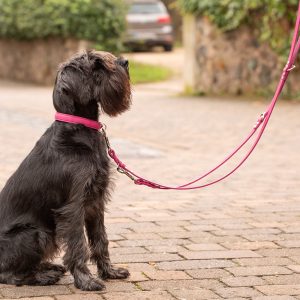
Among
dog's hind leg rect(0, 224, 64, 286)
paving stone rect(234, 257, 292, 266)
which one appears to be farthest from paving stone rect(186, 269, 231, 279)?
dog's hind leg rect(0, 224, 64, 286)

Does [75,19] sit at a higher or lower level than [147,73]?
higher

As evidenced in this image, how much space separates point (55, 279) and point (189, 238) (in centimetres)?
143

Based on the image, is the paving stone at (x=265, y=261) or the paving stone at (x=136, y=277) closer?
the paving stone at (x=136, y=277)

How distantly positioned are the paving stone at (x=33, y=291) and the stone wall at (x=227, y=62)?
1209 centimetres

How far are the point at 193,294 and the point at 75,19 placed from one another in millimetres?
17328

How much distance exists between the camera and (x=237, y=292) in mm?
4406

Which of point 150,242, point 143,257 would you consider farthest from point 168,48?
point 143,257

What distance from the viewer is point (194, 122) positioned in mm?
13594

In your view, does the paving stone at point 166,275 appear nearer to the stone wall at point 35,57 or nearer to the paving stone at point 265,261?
the paving stone at point 265,261

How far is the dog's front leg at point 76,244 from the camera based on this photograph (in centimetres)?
441

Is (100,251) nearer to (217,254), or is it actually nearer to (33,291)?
(33,291)

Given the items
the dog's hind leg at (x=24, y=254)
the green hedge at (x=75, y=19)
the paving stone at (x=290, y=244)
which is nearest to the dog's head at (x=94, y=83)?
the dog's hind leg at (x=24, y=254)

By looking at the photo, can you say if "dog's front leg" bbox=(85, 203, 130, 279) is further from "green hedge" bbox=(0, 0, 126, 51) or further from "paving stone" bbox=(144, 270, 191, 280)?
"green hedge" bbox=(0, 0, 126, 51)

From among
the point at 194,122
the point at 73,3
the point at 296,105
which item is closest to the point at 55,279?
the point at 194,122
